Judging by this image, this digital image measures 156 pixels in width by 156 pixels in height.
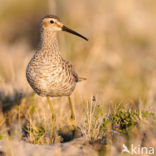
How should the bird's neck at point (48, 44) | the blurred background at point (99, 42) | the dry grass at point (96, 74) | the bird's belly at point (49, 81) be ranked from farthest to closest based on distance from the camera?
the blurred background at point (99, 42) → the bird's neck at point (48, 44) → the bird's belly at point (49, 81) → the dry grass at point (96, 74)

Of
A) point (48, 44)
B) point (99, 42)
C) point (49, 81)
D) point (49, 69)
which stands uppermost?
point (99, 42)

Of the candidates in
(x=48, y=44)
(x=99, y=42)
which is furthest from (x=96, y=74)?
(x=48, y=44)

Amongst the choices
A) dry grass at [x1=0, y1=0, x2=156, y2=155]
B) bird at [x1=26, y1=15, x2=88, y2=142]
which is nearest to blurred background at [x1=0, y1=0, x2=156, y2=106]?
dry grass at [x1=0, y1=0, x2=156, y2=155]

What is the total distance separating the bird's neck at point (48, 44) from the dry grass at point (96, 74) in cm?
106

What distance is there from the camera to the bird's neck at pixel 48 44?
6.17 meters

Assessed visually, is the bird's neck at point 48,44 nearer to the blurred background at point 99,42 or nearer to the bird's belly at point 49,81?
the bird's belly at point 49,81

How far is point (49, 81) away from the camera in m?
5.89

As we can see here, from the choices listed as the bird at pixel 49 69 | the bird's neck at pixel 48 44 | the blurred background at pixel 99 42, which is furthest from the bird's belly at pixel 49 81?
the blurred background at pixel 99 42

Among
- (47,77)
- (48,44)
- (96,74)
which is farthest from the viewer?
(96,74)

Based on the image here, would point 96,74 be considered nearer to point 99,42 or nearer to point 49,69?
point 99,42

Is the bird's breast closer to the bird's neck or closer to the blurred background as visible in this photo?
the bird's neck

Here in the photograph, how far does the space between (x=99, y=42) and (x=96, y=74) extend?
1807 mm

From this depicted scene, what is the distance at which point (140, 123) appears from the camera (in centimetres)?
509

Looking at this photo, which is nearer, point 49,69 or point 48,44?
point 49,69
